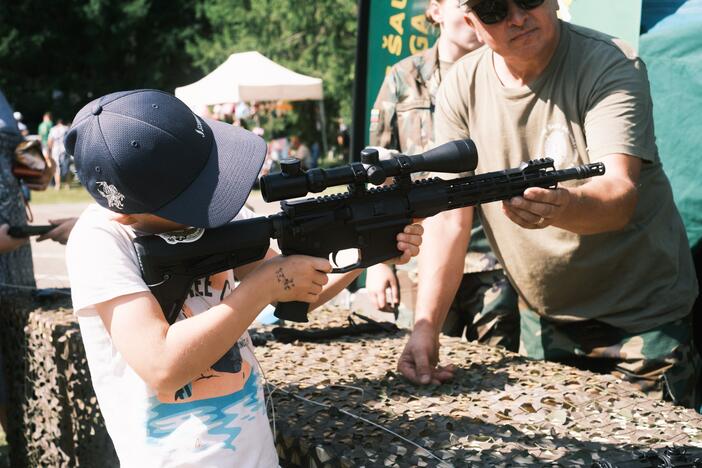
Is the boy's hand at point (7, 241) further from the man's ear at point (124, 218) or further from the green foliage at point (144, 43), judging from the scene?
the green foliage at point (144, 43)

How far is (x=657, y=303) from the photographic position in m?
2.73

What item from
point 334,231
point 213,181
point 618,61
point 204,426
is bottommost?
point 204,426

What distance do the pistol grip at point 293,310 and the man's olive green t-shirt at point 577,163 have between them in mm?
1050

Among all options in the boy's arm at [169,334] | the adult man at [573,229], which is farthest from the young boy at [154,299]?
the adult man at [573,229]

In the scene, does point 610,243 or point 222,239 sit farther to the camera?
point 610,243

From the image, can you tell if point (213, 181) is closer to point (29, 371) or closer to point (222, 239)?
point (222, 239)

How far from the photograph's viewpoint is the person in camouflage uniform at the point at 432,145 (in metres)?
3.56

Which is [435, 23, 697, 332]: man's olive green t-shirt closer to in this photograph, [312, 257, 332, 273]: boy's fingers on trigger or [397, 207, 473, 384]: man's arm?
[397, 207, 473, 384]: man's arm

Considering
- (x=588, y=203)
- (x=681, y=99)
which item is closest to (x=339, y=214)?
(x=588, y=203)

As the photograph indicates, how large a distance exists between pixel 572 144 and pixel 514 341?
4.27 ft

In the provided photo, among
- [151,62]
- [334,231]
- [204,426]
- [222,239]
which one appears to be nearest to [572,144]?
[334,231]

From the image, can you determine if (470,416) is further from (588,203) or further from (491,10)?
(491,10)

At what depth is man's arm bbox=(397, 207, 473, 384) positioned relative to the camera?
2457 mm

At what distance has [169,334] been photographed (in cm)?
169
